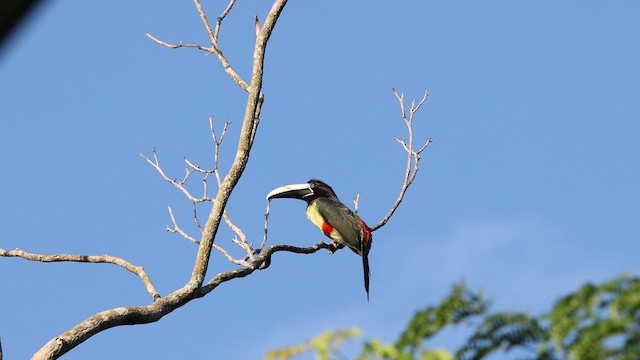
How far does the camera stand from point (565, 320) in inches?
68.6

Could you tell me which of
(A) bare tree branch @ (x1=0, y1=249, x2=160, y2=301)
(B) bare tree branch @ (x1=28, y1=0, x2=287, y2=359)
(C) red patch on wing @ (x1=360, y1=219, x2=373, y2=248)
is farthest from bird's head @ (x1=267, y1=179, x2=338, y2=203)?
(A) bare tree branch @ (x1=0, y1=249, x2=160, y2=301)

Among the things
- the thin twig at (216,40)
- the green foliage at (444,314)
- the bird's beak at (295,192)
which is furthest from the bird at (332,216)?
the green foliage at (444,314)

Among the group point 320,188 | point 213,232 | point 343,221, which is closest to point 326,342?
point 213,232

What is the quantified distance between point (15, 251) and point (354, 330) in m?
5.72

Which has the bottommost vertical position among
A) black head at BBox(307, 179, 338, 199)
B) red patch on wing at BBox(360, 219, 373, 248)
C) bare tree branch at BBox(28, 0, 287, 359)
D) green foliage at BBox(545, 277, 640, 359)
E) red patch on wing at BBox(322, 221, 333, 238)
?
green foliage at BBox(545, 277, 640, 359)

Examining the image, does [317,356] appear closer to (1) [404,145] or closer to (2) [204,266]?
(2) [204,266]

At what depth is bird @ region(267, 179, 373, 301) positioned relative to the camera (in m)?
9.41

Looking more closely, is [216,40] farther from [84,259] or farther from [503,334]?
[503,334]

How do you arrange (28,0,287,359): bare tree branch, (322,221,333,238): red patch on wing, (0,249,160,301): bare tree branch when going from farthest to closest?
1. (322,221,333,238): red patch on wing
2. (0,249,160,301): bare tree branch
3. (28,0,287,359): bare tree branch

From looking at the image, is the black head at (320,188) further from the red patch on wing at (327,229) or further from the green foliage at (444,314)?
the green foliage at (444,314)

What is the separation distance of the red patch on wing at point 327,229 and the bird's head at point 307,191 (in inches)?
32.7

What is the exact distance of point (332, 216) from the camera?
32.0 feet

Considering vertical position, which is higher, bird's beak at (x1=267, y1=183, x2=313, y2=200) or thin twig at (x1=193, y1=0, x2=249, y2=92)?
bird's beak at (x1=267, y1=183, x2=313, y2=200)

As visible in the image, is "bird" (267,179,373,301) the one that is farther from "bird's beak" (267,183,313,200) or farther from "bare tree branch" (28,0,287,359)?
"bare tree branch" (28,0,287,359)
